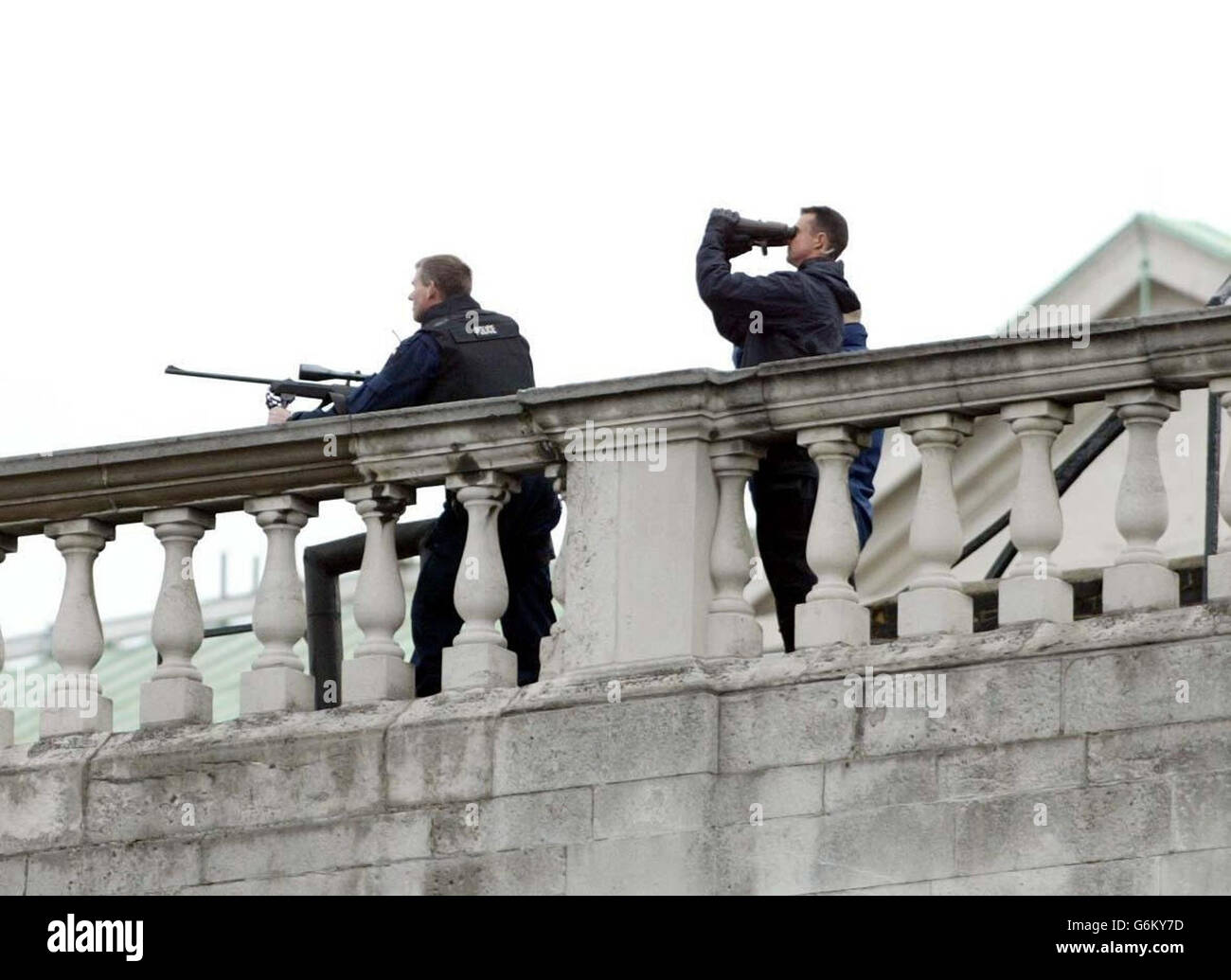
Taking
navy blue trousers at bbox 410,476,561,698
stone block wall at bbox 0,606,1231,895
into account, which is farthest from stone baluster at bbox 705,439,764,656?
navy blue trousers at bbox 410,476,561,698

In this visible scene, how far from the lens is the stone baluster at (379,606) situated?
11375 mm

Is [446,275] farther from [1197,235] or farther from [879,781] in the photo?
[1197,235]

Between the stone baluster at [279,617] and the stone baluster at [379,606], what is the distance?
0.18 meters

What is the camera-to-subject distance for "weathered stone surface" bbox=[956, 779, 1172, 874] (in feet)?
32.7

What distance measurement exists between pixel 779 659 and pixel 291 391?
3.44m

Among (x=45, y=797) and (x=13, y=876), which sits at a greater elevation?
(x=45, y=797)

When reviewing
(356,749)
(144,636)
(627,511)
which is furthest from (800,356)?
(144,636)

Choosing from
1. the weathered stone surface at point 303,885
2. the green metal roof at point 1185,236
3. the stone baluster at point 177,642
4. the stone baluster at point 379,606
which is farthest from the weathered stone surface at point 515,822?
the green metal roof at point 1185,236

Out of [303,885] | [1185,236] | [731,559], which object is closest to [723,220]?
[731,559]

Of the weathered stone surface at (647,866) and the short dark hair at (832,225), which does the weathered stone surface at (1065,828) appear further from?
the short dark hair at (832,225)

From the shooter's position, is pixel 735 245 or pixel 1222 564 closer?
pixel 1222 564

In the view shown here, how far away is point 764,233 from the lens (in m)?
12.2

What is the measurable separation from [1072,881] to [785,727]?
3.54 feet
